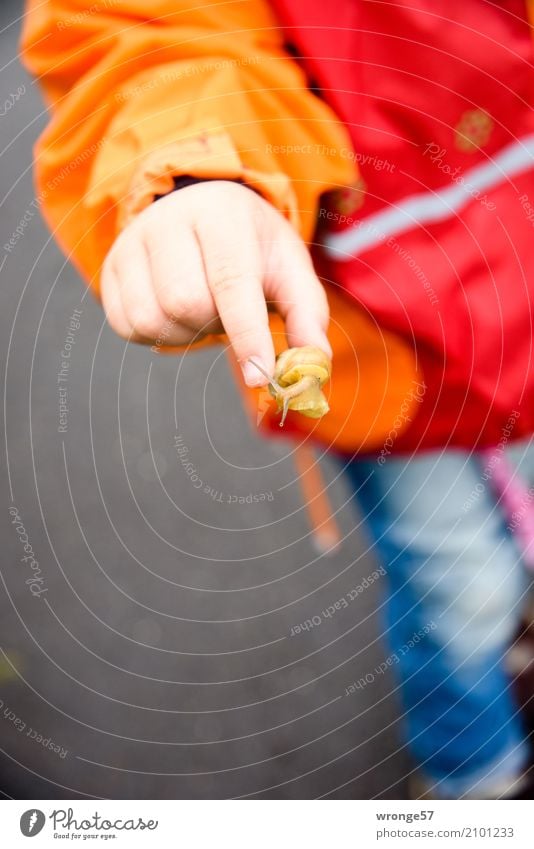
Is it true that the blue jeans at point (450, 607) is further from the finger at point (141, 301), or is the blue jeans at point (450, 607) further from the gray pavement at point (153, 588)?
the finger at point (141, 301)

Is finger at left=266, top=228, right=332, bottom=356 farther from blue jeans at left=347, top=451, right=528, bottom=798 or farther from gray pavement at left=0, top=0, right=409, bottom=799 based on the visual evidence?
gray pavement at left=0, top=0, right=409, bottom=799

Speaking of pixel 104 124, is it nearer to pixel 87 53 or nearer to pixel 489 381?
pixel 87 53

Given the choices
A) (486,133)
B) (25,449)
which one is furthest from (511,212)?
(25,449)

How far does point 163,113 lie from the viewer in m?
0.38

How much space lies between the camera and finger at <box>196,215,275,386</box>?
0.98 ft

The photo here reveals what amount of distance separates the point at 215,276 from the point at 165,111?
0.11m

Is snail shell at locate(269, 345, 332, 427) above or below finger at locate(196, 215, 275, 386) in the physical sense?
below

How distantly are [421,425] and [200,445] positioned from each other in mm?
319

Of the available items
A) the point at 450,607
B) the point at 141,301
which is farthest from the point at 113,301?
the point at 450,607

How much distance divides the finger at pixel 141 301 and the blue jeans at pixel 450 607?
194 millimetres

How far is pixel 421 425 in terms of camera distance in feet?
1.53

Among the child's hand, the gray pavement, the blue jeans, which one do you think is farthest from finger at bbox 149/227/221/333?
the gray pavement

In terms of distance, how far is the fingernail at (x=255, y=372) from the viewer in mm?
300

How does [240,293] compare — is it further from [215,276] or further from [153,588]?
[153,588]
